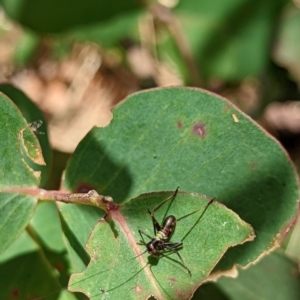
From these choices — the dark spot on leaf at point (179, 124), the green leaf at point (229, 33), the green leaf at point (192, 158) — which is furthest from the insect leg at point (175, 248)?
the green leaf at point (229, 33)

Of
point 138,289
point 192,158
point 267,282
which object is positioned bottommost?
point 267,282

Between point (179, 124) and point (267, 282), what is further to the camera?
point (267, 282)

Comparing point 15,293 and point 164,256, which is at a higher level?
point 164,256

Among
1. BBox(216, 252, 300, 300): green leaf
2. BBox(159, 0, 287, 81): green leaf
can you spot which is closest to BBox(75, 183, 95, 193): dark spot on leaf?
BBox(216, 252, 300, 300): green leaf

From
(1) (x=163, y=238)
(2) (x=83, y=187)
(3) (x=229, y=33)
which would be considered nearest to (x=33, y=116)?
(2) (x=83, y=187)

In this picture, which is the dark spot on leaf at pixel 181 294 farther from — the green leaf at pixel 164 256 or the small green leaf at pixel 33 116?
the small green leaf at pixel 33 116

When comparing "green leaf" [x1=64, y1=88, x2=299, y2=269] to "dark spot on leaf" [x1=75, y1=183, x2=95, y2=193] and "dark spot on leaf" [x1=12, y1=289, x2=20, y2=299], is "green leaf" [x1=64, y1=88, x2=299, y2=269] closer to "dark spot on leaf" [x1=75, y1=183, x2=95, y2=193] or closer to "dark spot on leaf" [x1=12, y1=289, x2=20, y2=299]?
"dark spot on leaf" [x1=75, y1=183, x2=95, y2=193]

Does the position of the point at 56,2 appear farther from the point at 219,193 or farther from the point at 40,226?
the point at 219,193

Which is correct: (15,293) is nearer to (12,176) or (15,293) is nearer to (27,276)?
(27,276)
